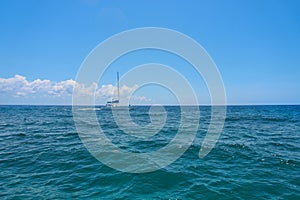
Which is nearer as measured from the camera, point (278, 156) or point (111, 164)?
point (111, 164)

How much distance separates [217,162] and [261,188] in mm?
3379

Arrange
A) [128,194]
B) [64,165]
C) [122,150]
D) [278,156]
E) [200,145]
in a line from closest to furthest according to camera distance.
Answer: [128,194], [64,165], [278,156], [122,150], [200,145]

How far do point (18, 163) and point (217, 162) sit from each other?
10892 mm

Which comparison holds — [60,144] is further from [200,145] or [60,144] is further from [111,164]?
[200,145]

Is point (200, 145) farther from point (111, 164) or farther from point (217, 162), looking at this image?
point (111, 164)

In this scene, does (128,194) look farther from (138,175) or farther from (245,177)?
(245,177)

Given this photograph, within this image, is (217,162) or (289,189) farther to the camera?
(217,162)

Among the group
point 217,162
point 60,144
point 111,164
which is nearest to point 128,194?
point 111,164

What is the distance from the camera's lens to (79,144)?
1600 centimetres

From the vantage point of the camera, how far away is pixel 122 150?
46.2ft

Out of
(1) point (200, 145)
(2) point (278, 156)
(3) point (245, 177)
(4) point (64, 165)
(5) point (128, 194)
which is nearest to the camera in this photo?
(5) point (128, 194)

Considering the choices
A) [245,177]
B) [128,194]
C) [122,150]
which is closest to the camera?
[128,194]

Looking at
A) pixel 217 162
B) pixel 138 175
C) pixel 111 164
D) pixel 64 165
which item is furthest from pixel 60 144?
pixel 217 162

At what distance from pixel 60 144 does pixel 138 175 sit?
930 cm
